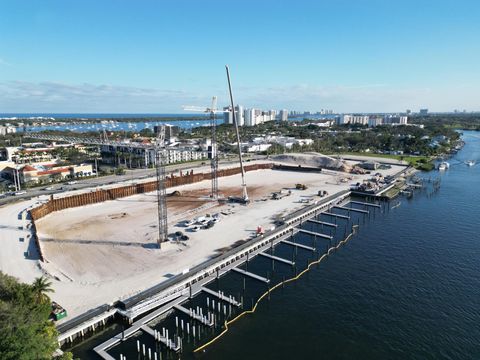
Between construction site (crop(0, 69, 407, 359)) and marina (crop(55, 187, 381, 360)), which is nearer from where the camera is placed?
marina (crop(55, 187, 381, 360))

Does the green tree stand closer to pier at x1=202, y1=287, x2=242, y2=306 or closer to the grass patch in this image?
pier at x1=202, y1=287, x2=242, y2=306

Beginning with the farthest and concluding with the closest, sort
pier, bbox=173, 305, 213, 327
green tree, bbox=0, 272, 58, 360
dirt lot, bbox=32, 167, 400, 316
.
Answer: dirt lot, bbox=32, 167, 400, 316
pier, bbox=173, 305, 213, 327
green tree, bbox=0, 272, 58, 360

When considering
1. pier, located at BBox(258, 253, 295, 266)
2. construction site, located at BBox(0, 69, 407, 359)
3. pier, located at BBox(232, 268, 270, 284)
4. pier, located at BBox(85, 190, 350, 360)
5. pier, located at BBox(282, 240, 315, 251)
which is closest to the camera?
pier, located at BBox(85, 190, 350, 360)

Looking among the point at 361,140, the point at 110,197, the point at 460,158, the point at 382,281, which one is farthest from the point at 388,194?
the point at 361,140

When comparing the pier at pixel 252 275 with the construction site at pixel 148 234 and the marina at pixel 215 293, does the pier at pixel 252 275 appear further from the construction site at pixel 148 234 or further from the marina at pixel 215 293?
the construction site at pixel 148 234

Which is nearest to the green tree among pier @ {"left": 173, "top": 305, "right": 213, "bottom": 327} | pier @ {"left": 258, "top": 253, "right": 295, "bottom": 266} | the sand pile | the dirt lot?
the dirt lot

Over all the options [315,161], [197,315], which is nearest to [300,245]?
[197,315]

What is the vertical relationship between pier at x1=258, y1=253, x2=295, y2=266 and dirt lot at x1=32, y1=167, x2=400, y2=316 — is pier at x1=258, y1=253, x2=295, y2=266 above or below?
below
